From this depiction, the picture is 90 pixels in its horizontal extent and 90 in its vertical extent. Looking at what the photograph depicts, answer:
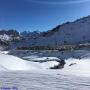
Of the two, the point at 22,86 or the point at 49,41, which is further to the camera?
the point at 49,41

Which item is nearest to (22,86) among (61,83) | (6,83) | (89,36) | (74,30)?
(6,83)

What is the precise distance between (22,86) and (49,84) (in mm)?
971

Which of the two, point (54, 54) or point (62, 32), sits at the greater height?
A: point (62, 32)

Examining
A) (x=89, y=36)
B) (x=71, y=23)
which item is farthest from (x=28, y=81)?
(x=71, y=23)

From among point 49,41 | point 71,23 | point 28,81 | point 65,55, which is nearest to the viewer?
point 28,81

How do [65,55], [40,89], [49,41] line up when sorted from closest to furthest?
[40,89], [65,55], [49,41]

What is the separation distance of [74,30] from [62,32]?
825 centimetres

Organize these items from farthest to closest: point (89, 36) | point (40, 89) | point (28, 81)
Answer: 1. point (89, 36)
2. point (28, 81)
3. point (40, 89)

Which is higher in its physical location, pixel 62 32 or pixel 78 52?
pixel 62 32

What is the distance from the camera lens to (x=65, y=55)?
5878 centimetres

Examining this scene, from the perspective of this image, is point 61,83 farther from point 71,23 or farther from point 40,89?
point 71,23

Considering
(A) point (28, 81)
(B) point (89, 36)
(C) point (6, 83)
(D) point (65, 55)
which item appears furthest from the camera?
(B) point (89, 36)

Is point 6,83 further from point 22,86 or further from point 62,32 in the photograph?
point 62,32

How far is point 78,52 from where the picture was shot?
193 feet
